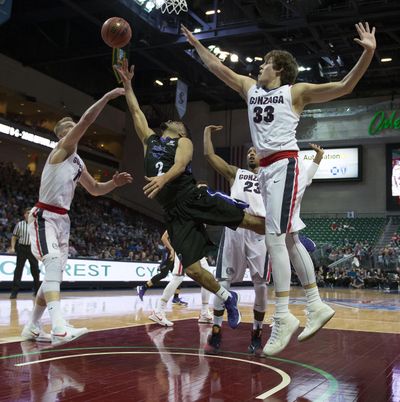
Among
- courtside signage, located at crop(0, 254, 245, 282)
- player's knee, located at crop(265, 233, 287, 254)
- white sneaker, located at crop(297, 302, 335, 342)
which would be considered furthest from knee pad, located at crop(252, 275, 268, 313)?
courtside signage, located at crop(0, 254, 245, 282)

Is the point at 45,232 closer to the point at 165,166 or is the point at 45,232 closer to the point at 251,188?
the point at 165,166

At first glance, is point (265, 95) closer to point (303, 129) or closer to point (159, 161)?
point (159, 161)

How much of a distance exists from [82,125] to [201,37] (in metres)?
16.2

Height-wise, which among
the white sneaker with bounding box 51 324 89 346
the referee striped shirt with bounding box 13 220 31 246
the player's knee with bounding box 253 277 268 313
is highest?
the referee striped shirt with bounding box 13 220 31 246

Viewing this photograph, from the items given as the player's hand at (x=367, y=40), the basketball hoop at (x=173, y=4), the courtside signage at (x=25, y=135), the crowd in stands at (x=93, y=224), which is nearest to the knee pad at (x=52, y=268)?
the player's hand at (x=367, y=40)

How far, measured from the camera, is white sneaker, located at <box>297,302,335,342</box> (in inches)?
152

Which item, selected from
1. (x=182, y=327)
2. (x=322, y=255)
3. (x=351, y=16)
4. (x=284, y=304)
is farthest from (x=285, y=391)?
(x=322, y=255)

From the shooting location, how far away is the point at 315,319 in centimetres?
393

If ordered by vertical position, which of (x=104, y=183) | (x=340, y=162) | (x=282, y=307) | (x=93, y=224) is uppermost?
(x=340, y=162)

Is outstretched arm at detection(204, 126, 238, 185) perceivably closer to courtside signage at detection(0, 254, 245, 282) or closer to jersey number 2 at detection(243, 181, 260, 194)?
jersey number 2 at detection(243, 181, 260, 194)

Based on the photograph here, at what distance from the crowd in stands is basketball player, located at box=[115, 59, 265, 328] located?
42.9 ft

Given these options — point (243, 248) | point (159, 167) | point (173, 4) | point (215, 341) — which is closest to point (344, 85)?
point (159, 167)

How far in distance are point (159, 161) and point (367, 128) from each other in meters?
Result: 24.5

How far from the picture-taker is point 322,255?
24.3 meters
